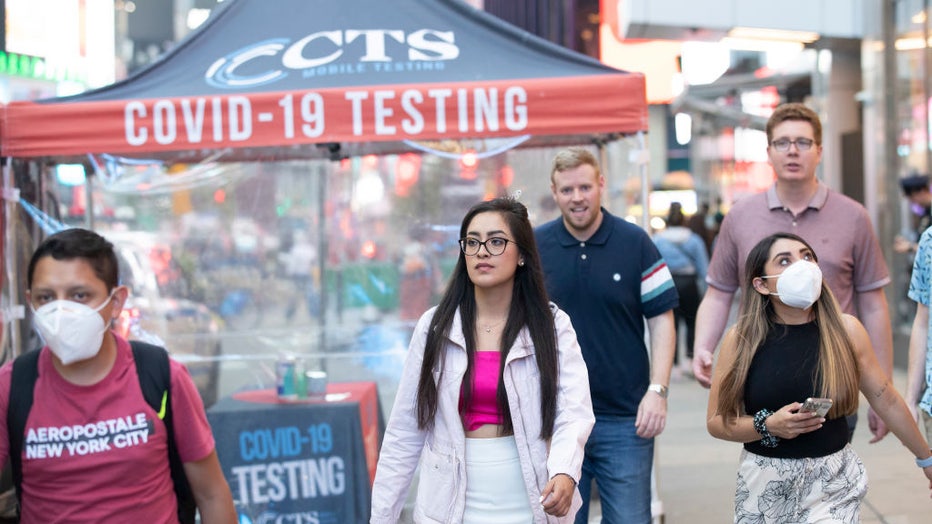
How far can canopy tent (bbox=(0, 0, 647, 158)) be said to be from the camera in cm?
597

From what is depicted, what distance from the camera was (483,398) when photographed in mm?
3279

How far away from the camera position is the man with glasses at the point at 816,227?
14.4 feet

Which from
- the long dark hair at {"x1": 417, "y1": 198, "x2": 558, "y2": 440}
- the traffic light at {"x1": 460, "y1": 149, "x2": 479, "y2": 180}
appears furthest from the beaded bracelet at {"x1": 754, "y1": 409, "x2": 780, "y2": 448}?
the traffic light at {"x1": 460, "y1": 149, "x2": 479, "y2": 180}

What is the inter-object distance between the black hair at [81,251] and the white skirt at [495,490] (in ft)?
3.86

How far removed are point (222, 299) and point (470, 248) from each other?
15.9 ft

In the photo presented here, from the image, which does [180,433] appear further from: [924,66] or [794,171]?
[924,66]

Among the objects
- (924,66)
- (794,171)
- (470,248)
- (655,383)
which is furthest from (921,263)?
(924,66)

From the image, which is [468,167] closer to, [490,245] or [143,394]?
[490,245]

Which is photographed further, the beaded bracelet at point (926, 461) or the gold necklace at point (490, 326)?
the beaded bracelet at point (926, 461)

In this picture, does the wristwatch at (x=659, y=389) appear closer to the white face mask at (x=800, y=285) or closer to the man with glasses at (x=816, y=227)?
the man with glasses at (x=816, y=227)

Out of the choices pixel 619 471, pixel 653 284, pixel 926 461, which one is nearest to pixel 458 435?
pixel 619 471

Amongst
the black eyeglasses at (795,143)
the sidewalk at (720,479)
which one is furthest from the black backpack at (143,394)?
the sidewalk at (720,479)

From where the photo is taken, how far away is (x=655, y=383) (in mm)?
4453

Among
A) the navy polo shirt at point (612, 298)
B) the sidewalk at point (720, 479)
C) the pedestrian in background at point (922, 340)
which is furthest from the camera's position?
the sidewalk at point (720, 479)
